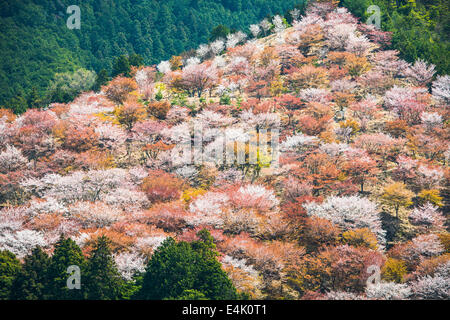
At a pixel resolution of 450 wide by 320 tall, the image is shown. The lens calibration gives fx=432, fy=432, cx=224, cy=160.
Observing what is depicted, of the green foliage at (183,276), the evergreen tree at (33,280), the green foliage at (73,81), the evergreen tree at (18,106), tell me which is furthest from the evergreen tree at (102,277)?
the green foliage at (73,81)

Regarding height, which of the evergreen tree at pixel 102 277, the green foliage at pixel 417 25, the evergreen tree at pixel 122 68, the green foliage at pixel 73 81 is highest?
the green foliage at pixel 417 25

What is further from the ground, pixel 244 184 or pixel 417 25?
pixel 417 25

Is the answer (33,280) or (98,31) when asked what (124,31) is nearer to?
(98,31)

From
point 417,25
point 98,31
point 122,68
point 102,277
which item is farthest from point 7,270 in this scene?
point 98,31

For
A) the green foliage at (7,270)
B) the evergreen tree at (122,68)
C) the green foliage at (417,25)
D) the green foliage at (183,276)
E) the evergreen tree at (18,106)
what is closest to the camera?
the green foliage at (183,276)

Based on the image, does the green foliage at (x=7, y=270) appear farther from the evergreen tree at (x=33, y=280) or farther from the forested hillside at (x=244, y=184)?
the evergreen tree at (x=33, y=280)
